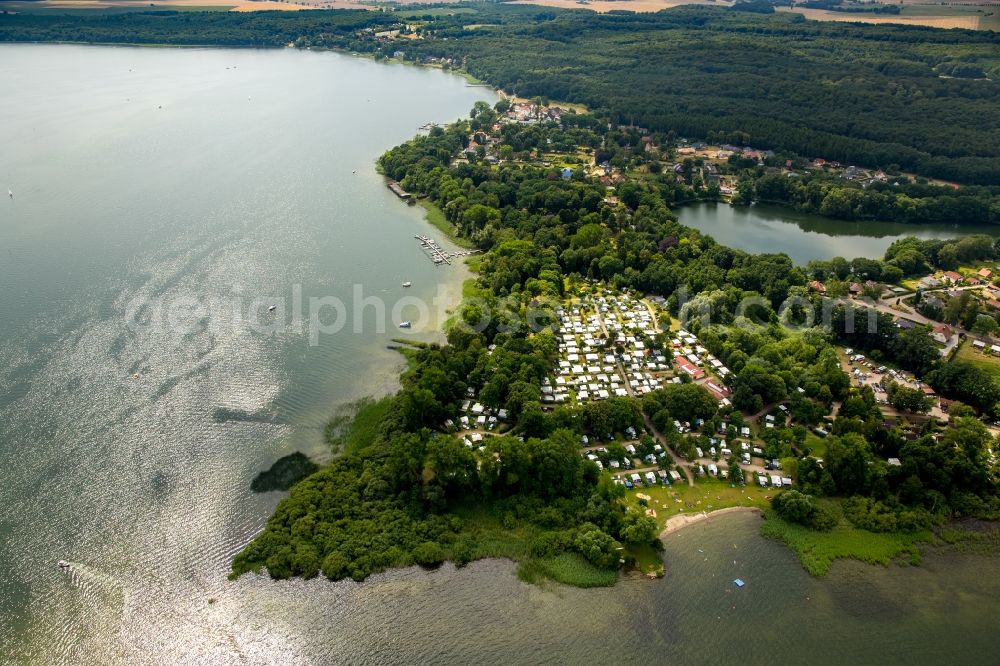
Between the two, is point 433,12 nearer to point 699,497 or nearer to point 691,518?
point 699,497

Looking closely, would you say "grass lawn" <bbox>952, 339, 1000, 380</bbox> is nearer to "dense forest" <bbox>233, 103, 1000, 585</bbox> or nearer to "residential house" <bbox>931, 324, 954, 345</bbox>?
"residential house" <bbox>931, 324, 954, 345</bbox>

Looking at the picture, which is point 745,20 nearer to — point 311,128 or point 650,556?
point 311,128

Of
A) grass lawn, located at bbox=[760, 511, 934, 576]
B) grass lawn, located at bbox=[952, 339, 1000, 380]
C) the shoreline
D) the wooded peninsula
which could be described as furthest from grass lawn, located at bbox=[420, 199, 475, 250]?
grass lawn, located at bbox=[952, 339, 1000, 380]

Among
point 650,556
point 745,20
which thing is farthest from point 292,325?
point 745,20

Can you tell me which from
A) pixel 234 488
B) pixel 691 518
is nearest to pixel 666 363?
pixel 691 518

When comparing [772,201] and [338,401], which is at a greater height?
[772,201]

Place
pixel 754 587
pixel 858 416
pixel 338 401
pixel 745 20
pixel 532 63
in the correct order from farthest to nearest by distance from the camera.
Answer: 1. pixel 745 20
2. pixel 532 63
3. pixel 338 401
4. pixel 858 416
5. pixel 754 587

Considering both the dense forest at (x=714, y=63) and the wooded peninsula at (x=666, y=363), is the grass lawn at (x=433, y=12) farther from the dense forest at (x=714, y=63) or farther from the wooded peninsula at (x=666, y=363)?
the wooded peninsula at (x=666, y=363)
